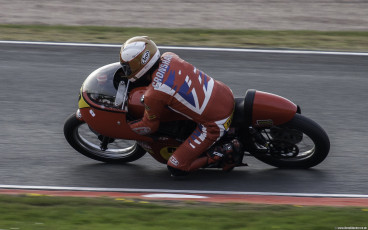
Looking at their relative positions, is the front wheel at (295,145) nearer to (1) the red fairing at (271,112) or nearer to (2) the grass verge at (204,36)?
(1) the red fairing at (271,112)

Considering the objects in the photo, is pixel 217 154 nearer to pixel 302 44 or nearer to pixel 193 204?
pixel 193 204

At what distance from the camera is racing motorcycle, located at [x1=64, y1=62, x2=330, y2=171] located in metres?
6.95

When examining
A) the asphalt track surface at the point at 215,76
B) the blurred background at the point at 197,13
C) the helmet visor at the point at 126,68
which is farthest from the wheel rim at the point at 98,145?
the blurred background at the point at 197,13

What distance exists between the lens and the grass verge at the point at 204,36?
39.1ft

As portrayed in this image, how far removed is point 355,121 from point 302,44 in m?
3.48

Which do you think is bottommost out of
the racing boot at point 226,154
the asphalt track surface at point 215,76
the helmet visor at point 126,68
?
the asphalt track surface at point 215,76

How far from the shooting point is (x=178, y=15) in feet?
45.0

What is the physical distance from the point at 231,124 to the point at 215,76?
3.45 m

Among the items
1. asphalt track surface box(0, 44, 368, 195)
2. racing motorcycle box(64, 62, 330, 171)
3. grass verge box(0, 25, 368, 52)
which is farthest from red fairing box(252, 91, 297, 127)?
grass verge box(0, 25, 368, 52)

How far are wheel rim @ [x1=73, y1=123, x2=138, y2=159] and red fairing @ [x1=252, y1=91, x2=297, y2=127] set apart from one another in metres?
1.53

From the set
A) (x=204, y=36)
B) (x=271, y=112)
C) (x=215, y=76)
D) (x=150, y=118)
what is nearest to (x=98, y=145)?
(x=150, y=118)

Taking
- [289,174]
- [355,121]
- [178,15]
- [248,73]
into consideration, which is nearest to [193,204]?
[289,174]

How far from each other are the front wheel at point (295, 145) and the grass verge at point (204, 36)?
4663mm

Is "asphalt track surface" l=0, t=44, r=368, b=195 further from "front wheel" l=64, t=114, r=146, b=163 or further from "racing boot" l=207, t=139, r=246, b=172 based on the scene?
"racing boot" l=207, t=139, r=246, b=172
